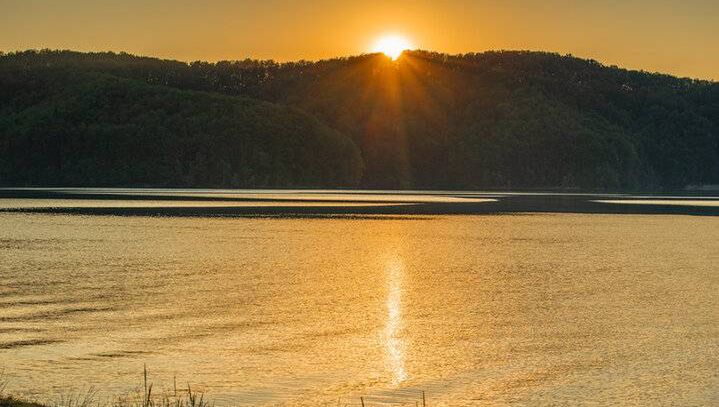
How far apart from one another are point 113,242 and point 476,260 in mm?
20119

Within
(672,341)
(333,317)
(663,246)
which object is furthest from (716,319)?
(663,246)

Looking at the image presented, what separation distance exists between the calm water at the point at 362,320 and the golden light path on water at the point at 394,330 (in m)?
0.09

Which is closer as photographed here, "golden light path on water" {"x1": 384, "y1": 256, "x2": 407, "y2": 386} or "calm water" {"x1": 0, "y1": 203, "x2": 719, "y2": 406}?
"calm water" {"x1": 0, "y1": 203, "x2": 719, "y2": 406}

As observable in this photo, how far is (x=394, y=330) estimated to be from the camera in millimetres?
27922

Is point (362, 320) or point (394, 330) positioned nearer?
point (394, 330)

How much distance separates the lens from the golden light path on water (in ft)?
73.4

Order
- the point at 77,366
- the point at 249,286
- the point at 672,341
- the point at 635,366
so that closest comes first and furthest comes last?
the point at 77,366 → the point at 635,366 → the point at 672,341 → the point at 249,286

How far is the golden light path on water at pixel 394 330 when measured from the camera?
73.4ft

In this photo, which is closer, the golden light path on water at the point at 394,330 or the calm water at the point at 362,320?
the calm water at the point at 362,320

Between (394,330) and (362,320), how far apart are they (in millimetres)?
1917

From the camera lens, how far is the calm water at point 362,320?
816 inches

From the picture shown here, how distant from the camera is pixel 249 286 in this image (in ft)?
122

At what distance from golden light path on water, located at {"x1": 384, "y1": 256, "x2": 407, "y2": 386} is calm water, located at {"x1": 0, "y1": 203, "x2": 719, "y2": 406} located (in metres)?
0.09

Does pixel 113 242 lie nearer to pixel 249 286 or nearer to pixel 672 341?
pixel 249 286
